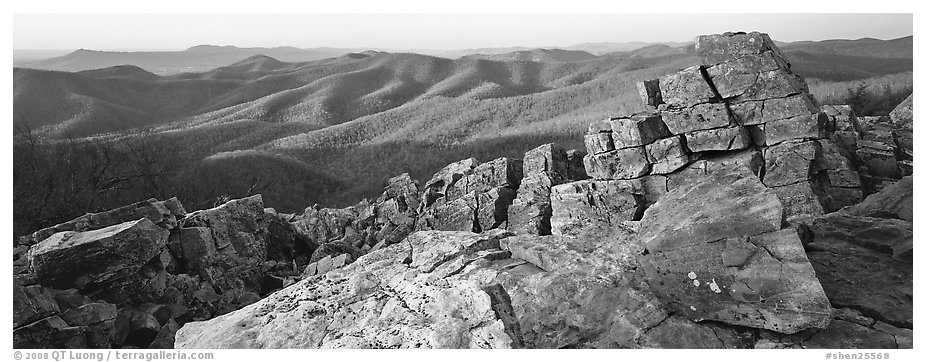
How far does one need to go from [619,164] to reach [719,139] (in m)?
2.84

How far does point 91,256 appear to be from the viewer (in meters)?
12.2

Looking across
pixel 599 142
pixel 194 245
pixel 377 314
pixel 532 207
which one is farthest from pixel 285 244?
pixel 377 314

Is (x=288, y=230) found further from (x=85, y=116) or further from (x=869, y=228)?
(x=85, y=116)

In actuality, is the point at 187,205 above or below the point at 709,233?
below

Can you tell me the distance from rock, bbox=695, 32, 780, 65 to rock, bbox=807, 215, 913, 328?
792 centimetres

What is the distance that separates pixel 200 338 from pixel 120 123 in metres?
104

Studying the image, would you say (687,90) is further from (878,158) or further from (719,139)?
(878,158)

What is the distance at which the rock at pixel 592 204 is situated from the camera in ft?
52.8

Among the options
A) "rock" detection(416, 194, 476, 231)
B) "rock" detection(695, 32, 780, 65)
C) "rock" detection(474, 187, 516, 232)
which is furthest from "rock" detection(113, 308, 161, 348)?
"rock" detection(695, 32, 780, 65)

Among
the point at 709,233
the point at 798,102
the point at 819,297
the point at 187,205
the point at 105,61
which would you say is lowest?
the point at 187,205

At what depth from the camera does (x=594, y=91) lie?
89.4 metres

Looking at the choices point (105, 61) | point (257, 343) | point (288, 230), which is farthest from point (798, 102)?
point (105, 61)

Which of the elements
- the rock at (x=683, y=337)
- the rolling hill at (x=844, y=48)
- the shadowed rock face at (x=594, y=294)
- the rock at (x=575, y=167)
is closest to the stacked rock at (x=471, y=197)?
the rock at (x=575, y=167)

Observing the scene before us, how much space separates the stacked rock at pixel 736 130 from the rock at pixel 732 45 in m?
0.03
